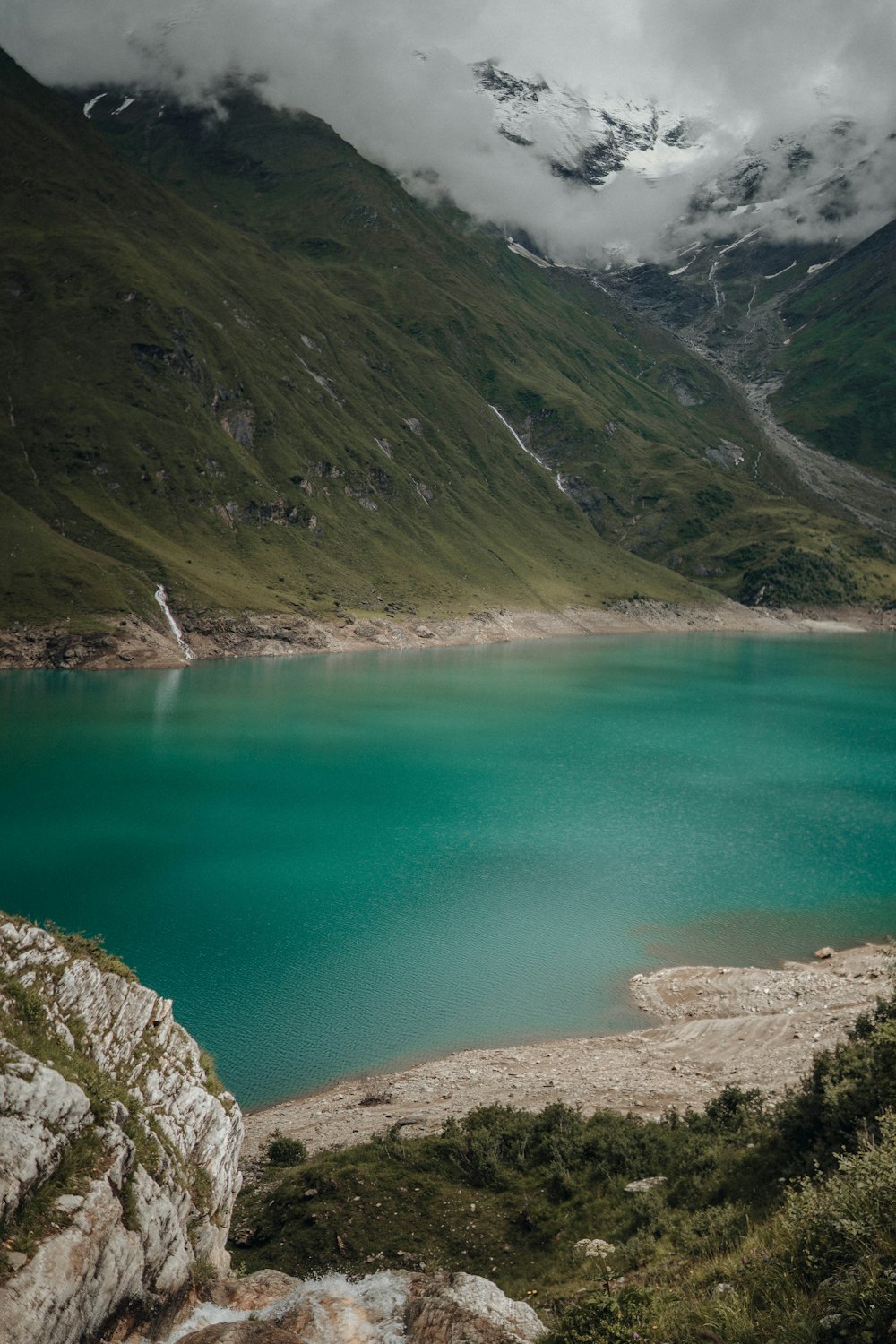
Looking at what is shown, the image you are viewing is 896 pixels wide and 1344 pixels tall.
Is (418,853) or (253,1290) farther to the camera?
(418,853)

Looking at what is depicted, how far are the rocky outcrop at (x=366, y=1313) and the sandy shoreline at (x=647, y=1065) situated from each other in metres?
7.32

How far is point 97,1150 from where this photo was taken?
40.6 feet

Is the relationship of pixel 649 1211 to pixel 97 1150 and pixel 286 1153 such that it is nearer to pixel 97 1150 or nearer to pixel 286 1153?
pixel 286 1153

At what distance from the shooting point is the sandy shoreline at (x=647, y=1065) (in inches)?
892

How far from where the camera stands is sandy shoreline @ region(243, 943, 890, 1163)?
22.7 meters

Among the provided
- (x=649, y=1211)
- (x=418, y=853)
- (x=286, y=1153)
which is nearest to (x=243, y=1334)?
(x=649, y=1211)

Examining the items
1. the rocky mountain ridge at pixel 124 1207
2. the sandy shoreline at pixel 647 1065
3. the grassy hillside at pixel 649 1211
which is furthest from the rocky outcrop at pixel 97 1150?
the sandy shoreline at pixel 647 1065

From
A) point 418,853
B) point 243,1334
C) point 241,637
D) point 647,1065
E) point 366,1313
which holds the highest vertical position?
point 241,637

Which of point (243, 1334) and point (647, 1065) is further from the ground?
point (243, 1334)

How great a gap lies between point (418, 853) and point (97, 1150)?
35.1 metres

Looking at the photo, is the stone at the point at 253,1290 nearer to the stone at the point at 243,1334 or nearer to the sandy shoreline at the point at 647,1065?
the stone at the point at 243,1334

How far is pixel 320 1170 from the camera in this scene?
61.0ft

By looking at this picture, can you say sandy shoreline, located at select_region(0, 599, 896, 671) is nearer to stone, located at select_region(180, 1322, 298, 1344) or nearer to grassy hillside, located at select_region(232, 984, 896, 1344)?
grassy hillside, located at select_region(232, 984, 896, 1344)

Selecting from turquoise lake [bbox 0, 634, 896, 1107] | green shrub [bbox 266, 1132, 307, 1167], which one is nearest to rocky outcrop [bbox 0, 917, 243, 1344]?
green shrub [bbox 266, 1132, 307, 1167]
